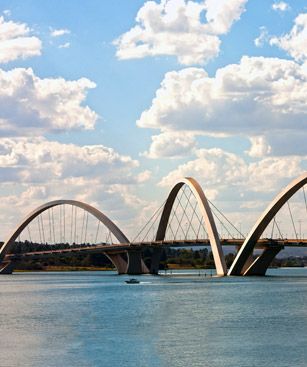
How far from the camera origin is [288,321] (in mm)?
65625

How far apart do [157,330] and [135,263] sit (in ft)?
352

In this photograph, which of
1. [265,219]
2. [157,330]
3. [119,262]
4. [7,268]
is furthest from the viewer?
[7,268]

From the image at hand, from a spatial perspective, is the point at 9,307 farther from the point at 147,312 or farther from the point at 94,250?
the point at 94,250

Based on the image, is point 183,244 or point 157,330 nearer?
point 157,330

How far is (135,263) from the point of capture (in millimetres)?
167125

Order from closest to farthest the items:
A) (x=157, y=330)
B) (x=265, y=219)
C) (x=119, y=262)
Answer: (x=157, y=330) < (x=265, y=219) < (x=119, y=262)

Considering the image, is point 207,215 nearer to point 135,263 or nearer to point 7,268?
point 135,263

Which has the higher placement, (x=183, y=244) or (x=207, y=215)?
(x=207, y=215)

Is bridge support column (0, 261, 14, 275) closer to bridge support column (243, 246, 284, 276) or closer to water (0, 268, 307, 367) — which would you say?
bridge support column (243, 246, 284, 276)

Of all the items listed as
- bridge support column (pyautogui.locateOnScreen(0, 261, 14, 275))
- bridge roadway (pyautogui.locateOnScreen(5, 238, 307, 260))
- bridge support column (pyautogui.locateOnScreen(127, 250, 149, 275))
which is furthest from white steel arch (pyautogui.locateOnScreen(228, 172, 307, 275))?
bridge support column (pyautogui.locateOnScreen(0, 261, 14, 275))

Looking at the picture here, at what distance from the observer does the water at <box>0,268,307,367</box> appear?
155 ft

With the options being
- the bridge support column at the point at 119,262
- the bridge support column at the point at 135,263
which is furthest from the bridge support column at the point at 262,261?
the bridge support column at the point at 119,262

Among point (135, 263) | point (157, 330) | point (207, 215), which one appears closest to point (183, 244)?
point (207, 215)

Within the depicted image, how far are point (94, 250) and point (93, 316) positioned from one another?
92.6 meters
